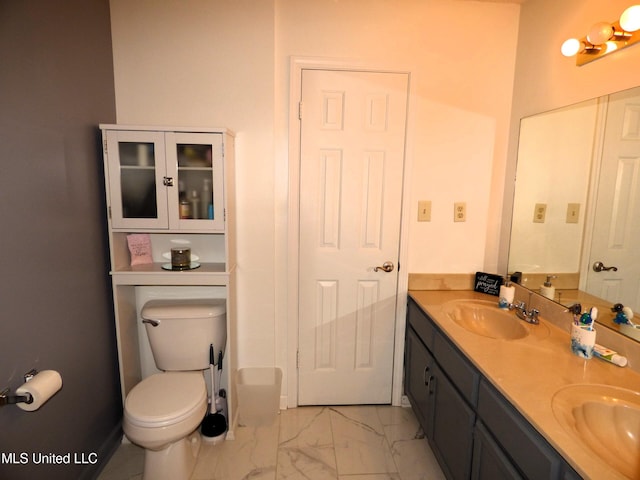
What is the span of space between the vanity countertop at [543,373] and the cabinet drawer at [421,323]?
0.16m

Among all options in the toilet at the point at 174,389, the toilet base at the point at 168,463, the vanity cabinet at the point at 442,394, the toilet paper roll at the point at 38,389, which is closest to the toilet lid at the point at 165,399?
the toilet at the point at 174,389

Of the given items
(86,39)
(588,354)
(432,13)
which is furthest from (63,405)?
(432,13)

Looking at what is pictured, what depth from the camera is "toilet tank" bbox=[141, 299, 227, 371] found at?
199 cm

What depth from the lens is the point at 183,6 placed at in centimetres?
196

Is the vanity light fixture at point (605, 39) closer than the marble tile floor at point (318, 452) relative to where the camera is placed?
Yes

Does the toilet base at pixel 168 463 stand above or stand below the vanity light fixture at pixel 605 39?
below

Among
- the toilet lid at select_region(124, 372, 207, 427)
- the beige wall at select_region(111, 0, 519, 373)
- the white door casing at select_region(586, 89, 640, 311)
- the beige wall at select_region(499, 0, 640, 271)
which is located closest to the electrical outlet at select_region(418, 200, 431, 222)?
the beige wall at select_region(111, 0, 519, 373)

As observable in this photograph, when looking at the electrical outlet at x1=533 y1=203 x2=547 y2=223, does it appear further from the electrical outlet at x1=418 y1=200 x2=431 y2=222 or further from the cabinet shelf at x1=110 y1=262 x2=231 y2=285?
the cabinet shelf at x1=110 y1=262 x2=231 y2=285

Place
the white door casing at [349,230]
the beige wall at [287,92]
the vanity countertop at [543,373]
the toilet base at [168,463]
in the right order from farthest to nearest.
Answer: the white door casing at [349,230] < the beige wall at [287,92] < the toilet base at [168,463] < the vanity countertop at [543,373]

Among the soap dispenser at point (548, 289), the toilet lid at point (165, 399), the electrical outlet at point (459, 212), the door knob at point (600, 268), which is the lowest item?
the toilet lid at point (165, 399)

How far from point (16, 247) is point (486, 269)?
8.17 feet

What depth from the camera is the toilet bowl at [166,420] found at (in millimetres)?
1602

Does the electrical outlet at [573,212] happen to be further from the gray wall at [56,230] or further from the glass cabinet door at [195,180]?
the gray wall at [56,230]

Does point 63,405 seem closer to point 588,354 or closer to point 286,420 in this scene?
point 286,420
